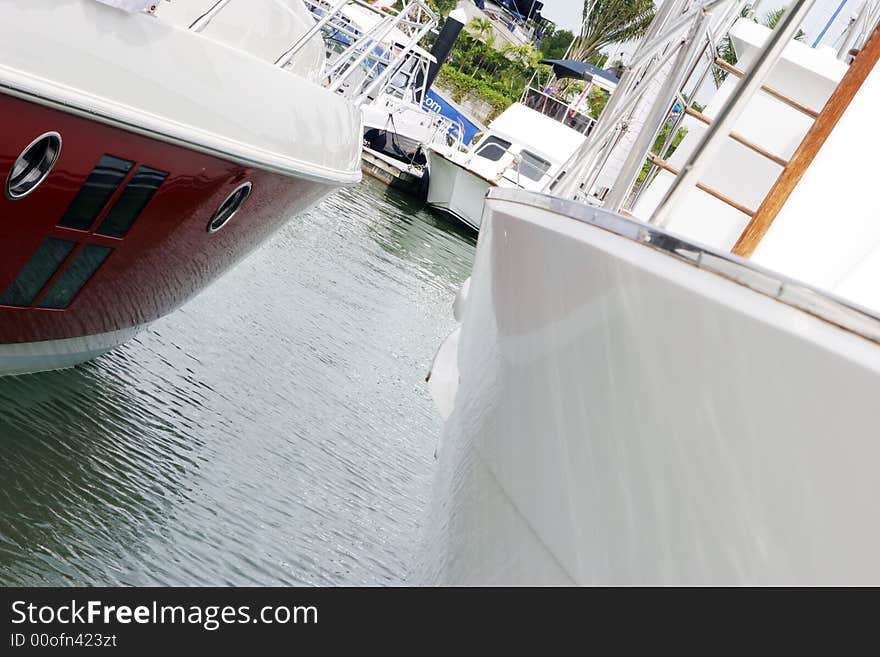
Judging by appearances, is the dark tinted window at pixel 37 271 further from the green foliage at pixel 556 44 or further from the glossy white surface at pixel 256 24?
the green foliage at pixel 556 44

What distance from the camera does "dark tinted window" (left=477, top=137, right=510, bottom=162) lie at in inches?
904

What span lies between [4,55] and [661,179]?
124 inches

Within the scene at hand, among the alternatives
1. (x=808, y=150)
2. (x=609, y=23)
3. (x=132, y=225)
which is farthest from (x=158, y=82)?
(x=609, y=23)

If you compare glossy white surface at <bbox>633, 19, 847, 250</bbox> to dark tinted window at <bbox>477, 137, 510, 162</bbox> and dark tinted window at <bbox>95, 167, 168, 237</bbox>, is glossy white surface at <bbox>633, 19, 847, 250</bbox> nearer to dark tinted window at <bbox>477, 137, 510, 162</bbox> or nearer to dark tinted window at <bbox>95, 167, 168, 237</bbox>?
dark tinted window at <bbox>95, 167, 168, 237</bbox>

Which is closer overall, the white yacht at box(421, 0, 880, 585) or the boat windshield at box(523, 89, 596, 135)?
the white yacht at box(421, 0, 880, 585)

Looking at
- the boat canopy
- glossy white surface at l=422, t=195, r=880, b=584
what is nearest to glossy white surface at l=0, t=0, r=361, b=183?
glossy white surface at l=422, t=195, r=880, b=584

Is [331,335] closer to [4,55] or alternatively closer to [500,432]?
[4,55]

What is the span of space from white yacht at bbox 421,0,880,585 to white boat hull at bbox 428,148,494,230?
17658 millimetres

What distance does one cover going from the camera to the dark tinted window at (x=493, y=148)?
75.3 feet

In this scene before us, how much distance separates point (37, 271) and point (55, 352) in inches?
41.3

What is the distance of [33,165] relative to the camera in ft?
14.1

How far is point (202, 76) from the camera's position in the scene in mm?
4820

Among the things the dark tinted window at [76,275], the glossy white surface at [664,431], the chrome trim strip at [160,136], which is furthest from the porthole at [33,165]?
the glossy white surface at [664,431]
